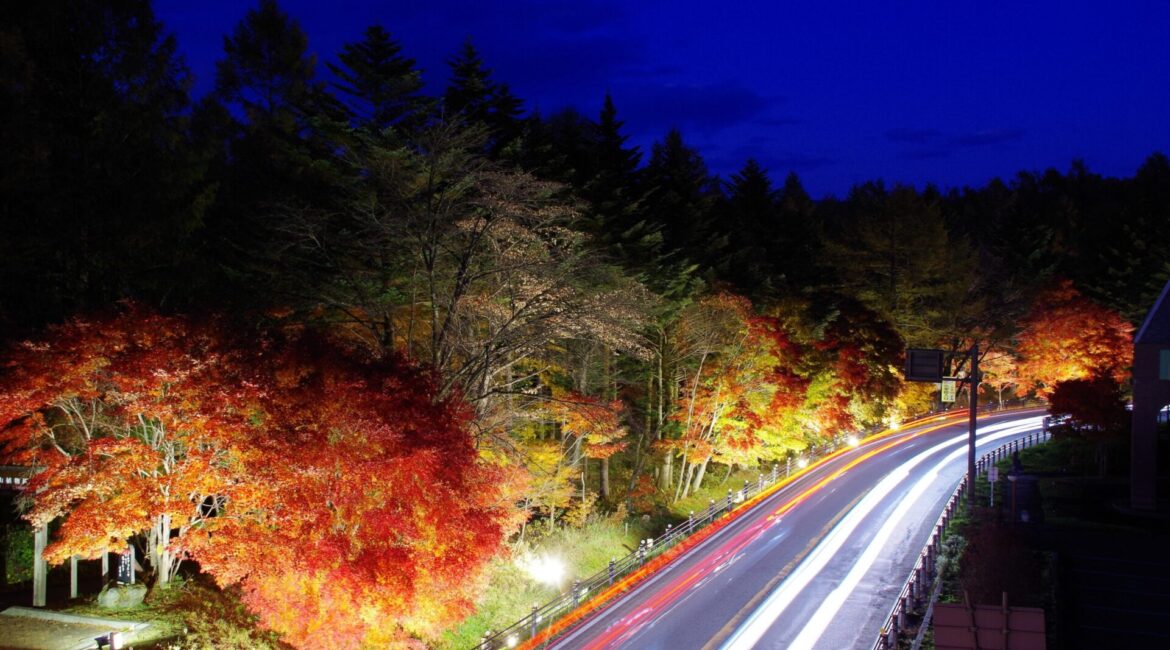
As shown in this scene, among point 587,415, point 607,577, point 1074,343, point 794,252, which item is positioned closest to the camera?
point 607,577

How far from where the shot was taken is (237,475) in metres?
15.8

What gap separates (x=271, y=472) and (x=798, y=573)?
15.3 m

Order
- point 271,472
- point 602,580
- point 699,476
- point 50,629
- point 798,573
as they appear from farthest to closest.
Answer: point 699,476 < point 798,573 < point 602,580 < point 50,629 < point 271,472

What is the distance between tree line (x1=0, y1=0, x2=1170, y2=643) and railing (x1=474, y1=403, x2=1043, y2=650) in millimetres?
2004

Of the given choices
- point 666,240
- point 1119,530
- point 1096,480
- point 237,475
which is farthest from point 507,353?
point 1096,480

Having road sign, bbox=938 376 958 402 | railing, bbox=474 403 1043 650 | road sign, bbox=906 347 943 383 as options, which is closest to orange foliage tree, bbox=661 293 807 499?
railing, bbox=474 403 1043 650

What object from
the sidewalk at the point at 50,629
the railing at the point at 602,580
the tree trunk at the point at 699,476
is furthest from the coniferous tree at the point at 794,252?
the sidewalk at the point at 50,629

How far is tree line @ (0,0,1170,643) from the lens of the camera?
604 inches

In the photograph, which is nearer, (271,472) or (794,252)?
(271,472)

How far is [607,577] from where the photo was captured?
22.8 metres

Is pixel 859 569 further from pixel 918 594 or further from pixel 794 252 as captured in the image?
pixel 794 252

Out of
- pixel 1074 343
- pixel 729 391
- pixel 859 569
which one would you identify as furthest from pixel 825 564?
pixel 1074 343

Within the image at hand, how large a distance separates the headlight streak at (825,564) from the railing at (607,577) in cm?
441

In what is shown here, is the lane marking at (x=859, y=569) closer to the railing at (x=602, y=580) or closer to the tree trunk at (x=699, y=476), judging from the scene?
the railing at (x=602, y=580)
